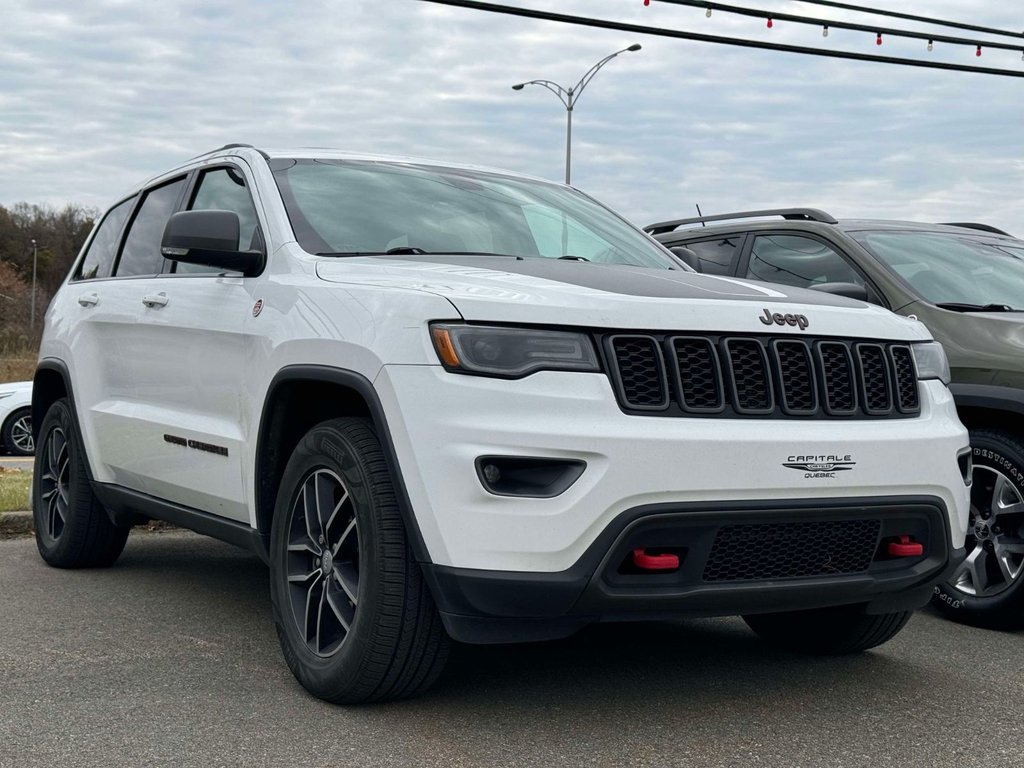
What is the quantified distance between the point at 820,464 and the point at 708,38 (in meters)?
14.3

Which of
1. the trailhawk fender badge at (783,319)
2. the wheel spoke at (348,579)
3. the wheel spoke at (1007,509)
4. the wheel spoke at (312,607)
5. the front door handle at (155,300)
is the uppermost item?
the trailhawk fender badge at (783,319)

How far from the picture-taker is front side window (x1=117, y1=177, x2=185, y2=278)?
574 centimetres

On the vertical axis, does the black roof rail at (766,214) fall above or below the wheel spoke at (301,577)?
above

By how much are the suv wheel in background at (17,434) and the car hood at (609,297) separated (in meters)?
12.9

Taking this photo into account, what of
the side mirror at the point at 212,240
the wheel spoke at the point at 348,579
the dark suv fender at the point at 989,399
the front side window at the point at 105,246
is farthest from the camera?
the front side window at the point at 105,246

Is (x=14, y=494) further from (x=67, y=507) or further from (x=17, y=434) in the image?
(x=17, y=434)

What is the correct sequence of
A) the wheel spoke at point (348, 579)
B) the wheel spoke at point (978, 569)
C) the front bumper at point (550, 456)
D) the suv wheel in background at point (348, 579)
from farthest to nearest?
1. the wheel spoke at point (978, 569)
2. the wheel spoke at point (348, 579)
3. the suv wheel in background at point (348, 579)
4. the front bumper at point (550, 456)

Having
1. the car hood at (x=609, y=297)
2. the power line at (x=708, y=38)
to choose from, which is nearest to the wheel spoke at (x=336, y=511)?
the car hood at (x=609, y=297)

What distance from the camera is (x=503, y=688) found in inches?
164

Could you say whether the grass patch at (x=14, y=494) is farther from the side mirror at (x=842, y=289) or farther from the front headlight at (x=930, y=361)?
the front headlight at (x=930, y=361)

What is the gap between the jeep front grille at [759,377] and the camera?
11.5 feet

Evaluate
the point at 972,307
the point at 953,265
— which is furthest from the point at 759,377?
the point at 953,265

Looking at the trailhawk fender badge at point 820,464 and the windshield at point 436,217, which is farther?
the windshield at point 436,217

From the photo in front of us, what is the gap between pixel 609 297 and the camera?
3.57 meters
